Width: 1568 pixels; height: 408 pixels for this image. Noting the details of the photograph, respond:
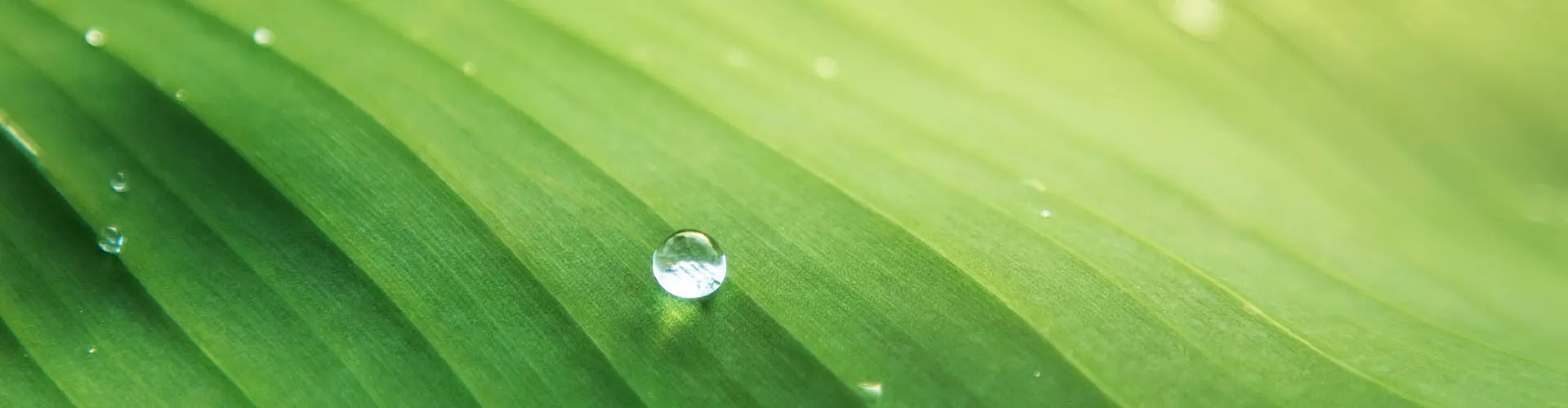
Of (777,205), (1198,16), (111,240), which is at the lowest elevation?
(111,240)

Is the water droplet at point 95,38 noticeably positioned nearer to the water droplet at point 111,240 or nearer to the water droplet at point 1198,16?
the water droplet at point 111,240

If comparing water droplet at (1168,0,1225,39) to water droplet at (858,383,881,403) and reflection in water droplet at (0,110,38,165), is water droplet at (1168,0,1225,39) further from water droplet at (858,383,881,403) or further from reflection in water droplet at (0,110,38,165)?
reflection in water droplet at (0,110,38,165)

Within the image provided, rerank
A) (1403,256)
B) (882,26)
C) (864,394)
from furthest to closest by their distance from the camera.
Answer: (882,26) < (1403,256) < (864,394)

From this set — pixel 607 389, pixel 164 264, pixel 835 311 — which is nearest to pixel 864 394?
pixel 835 311

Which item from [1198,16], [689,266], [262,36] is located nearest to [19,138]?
[262,36]

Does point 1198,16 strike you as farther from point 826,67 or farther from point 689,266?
point 689,266

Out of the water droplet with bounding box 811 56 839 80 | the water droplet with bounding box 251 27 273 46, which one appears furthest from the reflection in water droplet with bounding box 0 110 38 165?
the water droplet with bounding box 811 56 839 80

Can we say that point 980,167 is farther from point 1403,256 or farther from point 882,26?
point 1403,256
